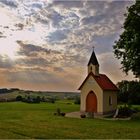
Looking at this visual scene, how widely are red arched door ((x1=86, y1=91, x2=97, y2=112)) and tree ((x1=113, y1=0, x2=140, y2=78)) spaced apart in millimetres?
9086

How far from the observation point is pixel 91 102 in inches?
2014

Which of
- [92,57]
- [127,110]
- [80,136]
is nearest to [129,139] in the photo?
[80,136]

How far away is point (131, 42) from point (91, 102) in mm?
12956

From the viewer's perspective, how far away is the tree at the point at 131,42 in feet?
137

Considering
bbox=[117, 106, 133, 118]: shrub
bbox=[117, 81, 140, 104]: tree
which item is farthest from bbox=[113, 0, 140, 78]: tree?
bbox=[117, 81, 140, 104]: tree

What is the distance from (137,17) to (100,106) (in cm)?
1471

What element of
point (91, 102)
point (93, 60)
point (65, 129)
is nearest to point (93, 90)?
point (91, 102)

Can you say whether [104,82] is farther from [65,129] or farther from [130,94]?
[130,94]

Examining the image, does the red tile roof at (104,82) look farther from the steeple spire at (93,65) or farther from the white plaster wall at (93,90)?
the steeple spire at (93,65)

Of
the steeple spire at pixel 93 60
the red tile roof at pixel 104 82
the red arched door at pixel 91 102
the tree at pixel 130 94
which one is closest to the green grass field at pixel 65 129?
the red arched door at pixel 91 102

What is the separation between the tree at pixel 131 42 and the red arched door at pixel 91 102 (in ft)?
29.8

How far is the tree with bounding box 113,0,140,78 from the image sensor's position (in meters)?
41.7

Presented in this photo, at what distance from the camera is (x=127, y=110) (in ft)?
156

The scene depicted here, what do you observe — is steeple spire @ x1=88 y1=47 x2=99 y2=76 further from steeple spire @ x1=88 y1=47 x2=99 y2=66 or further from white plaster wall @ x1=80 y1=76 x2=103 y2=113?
white plaster wall @ x1=80 y1=76 x2=103 y2=113
